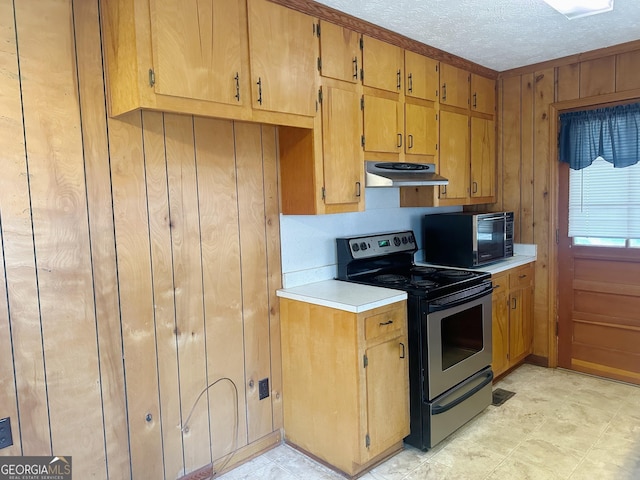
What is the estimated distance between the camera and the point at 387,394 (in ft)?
7.91

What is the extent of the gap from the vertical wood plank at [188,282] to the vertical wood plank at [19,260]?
60cm

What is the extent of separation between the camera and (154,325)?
2.15m

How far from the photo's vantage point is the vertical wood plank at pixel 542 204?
3607 millimetres

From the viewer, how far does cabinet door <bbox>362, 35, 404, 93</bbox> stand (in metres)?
2.67

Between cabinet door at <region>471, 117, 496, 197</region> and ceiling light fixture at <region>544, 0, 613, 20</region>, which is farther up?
ceiling light fixture at <region>544, 0, 613, 20</region>

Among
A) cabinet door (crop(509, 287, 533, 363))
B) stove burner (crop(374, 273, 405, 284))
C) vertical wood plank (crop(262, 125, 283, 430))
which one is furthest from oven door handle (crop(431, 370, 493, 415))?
vertical wood plank (crop(262, 125, 283, 430))

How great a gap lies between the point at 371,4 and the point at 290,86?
0.64 metres

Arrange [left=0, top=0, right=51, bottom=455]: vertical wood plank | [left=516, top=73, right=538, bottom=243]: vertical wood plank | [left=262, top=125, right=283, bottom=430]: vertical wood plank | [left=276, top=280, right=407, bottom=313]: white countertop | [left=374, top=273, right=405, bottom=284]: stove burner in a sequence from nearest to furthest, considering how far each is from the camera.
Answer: [left=0, top=0, right=51, bottom=455]: vertical wood plank → [left=276, top=280, right=407, bottom=313]: white countertop → [left=262, top=125, right=283, bottom=430]: vertical wood plank → [left=374, top=273, right=405, bottom=284]: stove burner → [left=516, top=73, right=538, bottom=243]: vertical wood plank

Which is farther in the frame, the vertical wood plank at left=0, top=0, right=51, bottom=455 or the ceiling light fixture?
the ceiling light fixture

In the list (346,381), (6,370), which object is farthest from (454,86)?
(6,370)

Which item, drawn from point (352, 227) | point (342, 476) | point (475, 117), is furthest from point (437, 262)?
point (342, 476)

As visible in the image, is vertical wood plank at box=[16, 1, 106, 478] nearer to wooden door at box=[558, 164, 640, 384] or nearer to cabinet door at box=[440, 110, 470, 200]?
cabinet door at box=[440, 110, 470, 200]

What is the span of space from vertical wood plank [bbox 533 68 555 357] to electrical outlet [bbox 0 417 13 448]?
144 inches

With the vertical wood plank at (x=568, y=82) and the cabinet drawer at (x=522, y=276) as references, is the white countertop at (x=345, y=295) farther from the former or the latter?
the vertical wood plank at (x=568, y=82)
